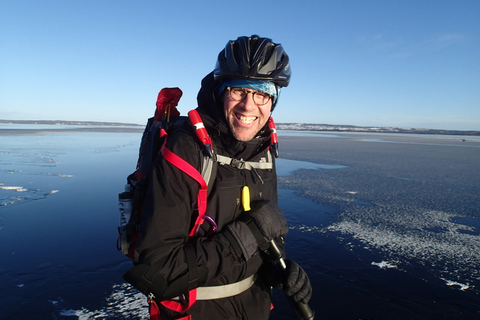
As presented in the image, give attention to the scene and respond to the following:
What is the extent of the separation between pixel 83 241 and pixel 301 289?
4.37 metres

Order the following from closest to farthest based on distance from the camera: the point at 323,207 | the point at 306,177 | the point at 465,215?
1. the point at 465,215
2. the point at 323,207
3. the point at 306,177

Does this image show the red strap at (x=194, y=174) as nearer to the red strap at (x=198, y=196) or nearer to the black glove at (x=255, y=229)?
the red strap at (x=198, y=196)

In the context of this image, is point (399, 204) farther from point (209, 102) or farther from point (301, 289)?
point (209, 102)

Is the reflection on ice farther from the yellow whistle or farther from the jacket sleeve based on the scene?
the jacket sleeve

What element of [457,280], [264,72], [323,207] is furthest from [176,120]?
[323,207]

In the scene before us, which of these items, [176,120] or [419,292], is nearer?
[176,120]

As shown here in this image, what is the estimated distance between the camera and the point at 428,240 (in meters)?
5.30

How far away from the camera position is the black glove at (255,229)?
5.20ft

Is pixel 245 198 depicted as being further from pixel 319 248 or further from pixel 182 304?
pixel 319 248

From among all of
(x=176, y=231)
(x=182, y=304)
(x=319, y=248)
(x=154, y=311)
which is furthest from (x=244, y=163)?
(x=319, y=248)

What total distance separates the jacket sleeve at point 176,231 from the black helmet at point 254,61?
21.9 inches

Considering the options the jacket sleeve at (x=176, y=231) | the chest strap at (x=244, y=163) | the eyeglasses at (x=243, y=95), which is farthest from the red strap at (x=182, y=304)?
the eyeglasses at (x=243, y=95)

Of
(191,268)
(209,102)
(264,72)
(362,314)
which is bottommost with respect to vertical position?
(362,314)

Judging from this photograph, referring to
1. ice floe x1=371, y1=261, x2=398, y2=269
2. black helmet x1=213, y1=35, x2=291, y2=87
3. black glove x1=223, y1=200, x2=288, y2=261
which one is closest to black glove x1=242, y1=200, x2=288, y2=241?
black glove x1=223, y1=200, x2=288, y2=261
